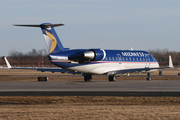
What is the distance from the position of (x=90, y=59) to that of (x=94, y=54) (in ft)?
3.08

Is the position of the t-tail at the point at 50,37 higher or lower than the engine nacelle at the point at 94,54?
higher

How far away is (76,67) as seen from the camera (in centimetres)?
4194

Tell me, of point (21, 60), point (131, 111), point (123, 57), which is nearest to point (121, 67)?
point (123, 57)

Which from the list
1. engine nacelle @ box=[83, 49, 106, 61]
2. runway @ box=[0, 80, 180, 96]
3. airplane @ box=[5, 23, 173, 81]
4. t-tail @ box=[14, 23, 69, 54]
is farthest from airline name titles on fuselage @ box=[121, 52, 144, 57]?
runway @ box=[0, 80, 180, 96]

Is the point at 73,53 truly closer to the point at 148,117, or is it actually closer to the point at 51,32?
the point at 51,32

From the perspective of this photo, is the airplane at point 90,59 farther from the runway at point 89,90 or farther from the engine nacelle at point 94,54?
the runway at point 89,90

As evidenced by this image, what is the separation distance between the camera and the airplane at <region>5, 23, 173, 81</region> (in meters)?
40.6

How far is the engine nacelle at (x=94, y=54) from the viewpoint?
41888 millimetres

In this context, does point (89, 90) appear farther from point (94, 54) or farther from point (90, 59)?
point (94, 54)

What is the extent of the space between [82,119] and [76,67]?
29.1 meters

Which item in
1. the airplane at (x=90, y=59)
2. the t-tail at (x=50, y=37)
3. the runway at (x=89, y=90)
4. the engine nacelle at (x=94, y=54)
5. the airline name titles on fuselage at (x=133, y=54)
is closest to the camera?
the runway at (x=89, y=90)

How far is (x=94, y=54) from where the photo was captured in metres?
42.8

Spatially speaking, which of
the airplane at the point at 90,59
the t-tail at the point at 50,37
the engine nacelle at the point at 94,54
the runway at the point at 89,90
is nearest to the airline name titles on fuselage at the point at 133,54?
the airplane at the point at 90,59

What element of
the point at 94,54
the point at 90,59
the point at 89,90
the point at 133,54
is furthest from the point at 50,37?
the point at 133,54
